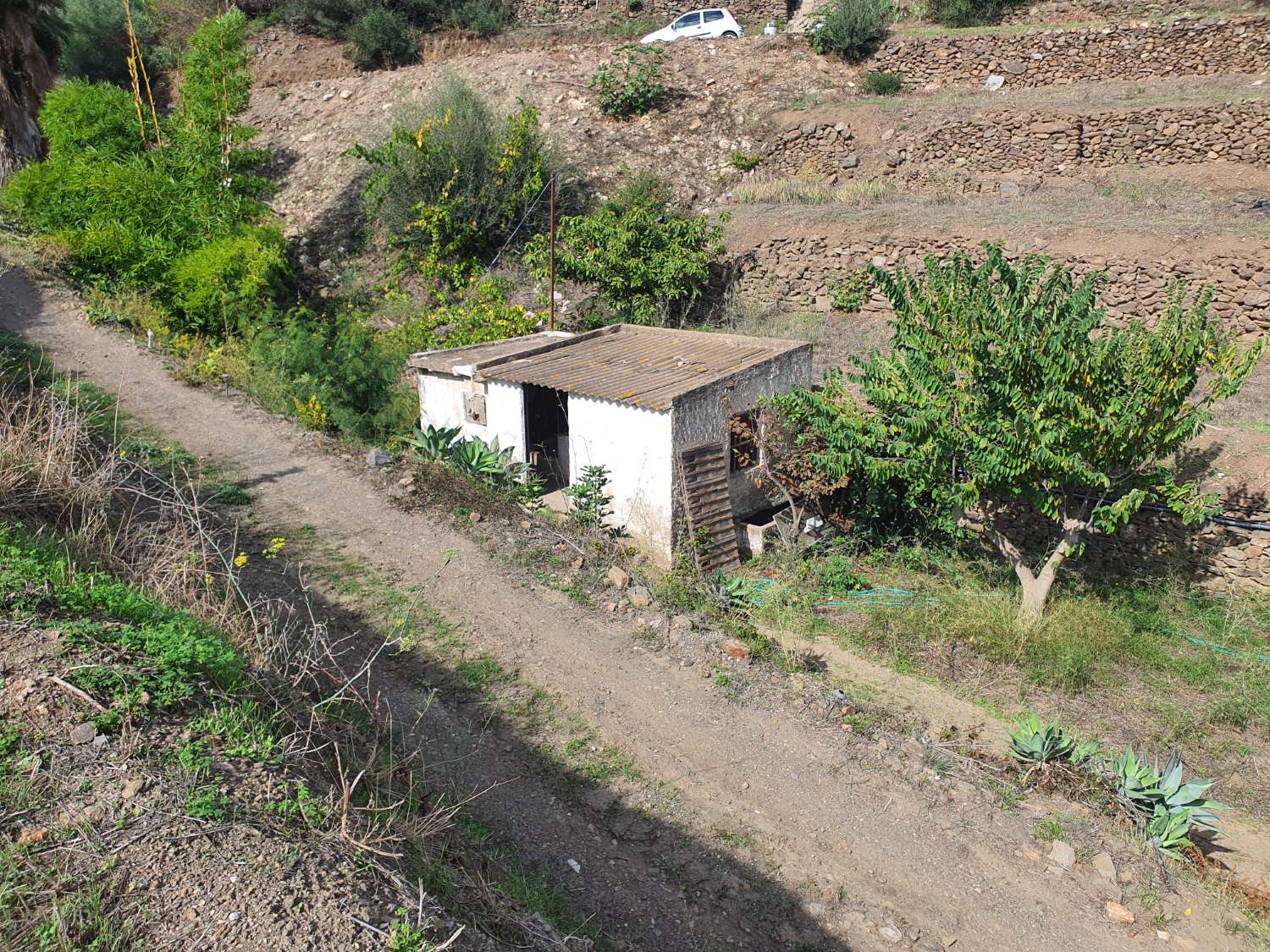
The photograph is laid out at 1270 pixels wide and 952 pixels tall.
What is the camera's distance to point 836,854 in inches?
232

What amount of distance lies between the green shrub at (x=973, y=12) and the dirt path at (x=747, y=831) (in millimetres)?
23411

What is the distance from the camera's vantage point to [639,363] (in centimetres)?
1223

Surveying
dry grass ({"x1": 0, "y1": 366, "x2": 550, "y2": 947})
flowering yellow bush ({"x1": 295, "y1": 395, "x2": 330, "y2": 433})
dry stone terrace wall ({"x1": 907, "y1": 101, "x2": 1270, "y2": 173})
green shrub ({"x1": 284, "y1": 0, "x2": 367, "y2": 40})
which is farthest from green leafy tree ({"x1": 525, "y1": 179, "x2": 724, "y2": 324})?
green shrub ({"x1": 284, "y1": 0, "x2": 367, "y2": 40})

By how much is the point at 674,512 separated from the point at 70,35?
2745 cm

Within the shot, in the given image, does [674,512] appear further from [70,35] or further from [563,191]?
[70,35]

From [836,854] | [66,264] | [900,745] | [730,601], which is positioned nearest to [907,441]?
[730,601]

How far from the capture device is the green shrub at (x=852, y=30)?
23.9 metres

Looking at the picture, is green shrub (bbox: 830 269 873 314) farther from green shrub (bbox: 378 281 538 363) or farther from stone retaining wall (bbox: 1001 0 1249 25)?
stone retaining wall (bbox: 1001 0 1249 25)

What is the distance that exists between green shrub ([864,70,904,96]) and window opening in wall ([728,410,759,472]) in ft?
51.9

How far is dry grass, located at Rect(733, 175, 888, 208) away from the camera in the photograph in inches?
786

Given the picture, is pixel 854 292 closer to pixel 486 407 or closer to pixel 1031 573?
pixel 486 407

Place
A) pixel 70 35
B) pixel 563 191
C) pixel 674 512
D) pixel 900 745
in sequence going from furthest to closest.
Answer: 1. pixel 70 35
2. pixel 563 191
3. pixel 674 512
4. pixel 900 745

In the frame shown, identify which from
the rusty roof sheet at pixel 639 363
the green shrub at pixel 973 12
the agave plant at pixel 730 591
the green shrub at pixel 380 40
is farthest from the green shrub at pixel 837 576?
the green shrub at pixel 380 40

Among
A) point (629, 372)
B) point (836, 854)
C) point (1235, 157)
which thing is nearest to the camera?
point (836, 854)
